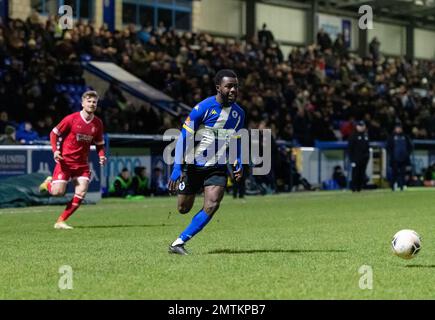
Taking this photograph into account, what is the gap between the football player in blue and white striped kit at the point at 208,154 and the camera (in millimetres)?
10828

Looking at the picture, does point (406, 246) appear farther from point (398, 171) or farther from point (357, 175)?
point (398, 171)

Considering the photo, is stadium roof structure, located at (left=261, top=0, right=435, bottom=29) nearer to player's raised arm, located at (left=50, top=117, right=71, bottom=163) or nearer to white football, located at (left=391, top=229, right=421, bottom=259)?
player's raised arm, located at (left=50, top=117, right=71, bottom=163)

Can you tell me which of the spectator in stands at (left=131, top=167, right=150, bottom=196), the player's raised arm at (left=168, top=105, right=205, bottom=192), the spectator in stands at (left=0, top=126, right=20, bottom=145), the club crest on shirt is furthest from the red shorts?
the spectator in stands at (left=131, top=167, right=150, bottom=196)

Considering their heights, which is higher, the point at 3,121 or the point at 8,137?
the point at 3,121

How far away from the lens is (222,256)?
1064 centimetres

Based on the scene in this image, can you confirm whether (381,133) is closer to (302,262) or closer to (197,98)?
(197,98)

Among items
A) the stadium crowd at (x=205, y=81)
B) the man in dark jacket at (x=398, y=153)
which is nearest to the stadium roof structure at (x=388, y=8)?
the stadium crowd at (x=205, y=81)

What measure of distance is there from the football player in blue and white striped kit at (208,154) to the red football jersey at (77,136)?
5202mm

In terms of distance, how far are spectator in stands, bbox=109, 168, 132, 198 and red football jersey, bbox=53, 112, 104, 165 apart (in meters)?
10.2

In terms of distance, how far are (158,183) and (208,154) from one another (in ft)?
55.3

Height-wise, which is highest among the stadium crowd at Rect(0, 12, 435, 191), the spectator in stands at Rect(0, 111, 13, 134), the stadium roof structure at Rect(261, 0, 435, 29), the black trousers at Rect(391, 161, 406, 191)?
the stadium roof structure at Rect(261, 0, 435, 29)

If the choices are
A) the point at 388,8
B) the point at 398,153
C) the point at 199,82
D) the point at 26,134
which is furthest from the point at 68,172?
the point at 388,8

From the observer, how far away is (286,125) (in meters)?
33.0

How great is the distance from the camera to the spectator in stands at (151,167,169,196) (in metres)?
27.6
